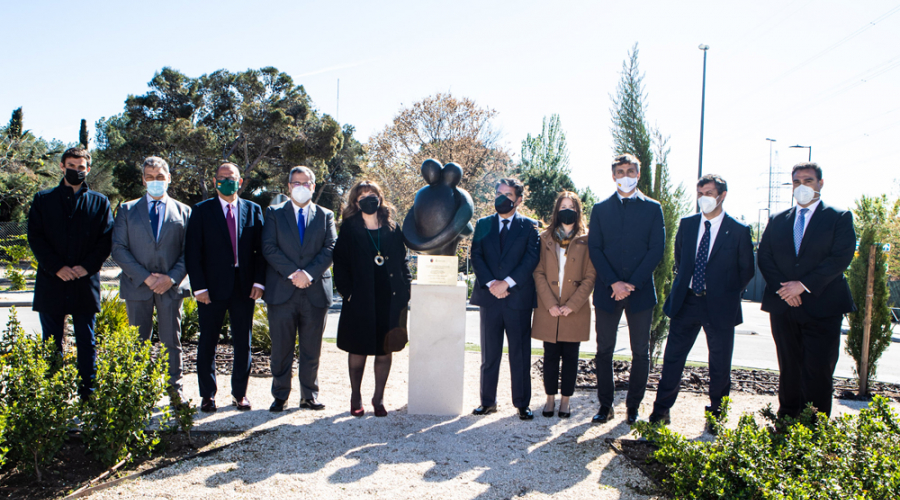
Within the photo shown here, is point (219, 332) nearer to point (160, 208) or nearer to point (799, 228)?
point (160, 208)

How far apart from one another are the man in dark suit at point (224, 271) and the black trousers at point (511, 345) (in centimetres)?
201

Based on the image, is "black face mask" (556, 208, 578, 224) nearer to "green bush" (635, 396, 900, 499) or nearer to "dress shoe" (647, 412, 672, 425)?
"dress shoe" (647, 412, 672, 425)

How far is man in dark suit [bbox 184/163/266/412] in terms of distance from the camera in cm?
470

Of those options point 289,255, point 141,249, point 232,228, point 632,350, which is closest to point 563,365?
point 632,350

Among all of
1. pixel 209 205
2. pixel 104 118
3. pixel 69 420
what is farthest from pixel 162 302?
pixel 104 118

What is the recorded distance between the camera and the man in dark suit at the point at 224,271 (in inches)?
185

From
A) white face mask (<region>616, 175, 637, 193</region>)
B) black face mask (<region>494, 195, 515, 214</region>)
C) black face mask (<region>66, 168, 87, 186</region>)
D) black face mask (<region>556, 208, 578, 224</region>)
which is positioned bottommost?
black face mask (<region>556, 208, 578, 224</region>)

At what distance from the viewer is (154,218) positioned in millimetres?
4832

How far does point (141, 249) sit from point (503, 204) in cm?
310

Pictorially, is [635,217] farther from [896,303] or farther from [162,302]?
[896,303]

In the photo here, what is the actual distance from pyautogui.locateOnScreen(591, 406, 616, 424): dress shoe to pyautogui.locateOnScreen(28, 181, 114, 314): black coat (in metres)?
4.25

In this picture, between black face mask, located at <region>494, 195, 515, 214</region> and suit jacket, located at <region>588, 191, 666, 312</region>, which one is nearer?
suit jacket, located at <region>588, 191, 666, 312</region>

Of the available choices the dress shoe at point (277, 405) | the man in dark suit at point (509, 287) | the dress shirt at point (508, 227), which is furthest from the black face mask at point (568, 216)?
the dress shoe at point (277, 405)

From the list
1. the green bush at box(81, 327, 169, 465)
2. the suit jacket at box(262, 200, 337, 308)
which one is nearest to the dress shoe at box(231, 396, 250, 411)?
the suit jacket at box(262, 200, 337, 308)
